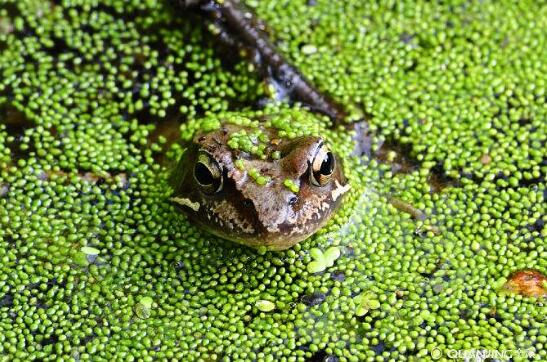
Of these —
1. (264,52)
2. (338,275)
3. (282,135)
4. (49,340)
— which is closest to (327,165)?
(282,135)

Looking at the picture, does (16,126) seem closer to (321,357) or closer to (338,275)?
(338,275)

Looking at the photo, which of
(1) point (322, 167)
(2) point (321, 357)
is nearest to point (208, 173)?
(1) point (322, 167)

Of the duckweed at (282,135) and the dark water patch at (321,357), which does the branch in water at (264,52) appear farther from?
the dark water patch at (321,357)

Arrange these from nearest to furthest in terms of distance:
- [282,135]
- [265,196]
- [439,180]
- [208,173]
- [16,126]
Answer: [265,196] → [208,173] → [282,135] → [439,180] → [16,126]

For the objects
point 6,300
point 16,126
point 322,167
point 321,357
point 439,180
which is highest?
point 322,167

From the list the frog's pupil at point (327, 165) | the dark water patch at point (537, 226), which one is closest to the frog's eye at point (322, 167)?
the frog's pupil at point (327, 165)

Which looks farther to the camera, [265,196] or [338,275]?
[338,275]

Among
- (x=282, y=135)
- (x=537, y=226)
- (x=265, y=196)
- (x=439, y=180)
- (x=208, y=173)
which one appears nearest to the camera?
(x=265, y=196)

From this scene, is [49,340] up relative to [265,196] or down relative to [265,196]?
down
